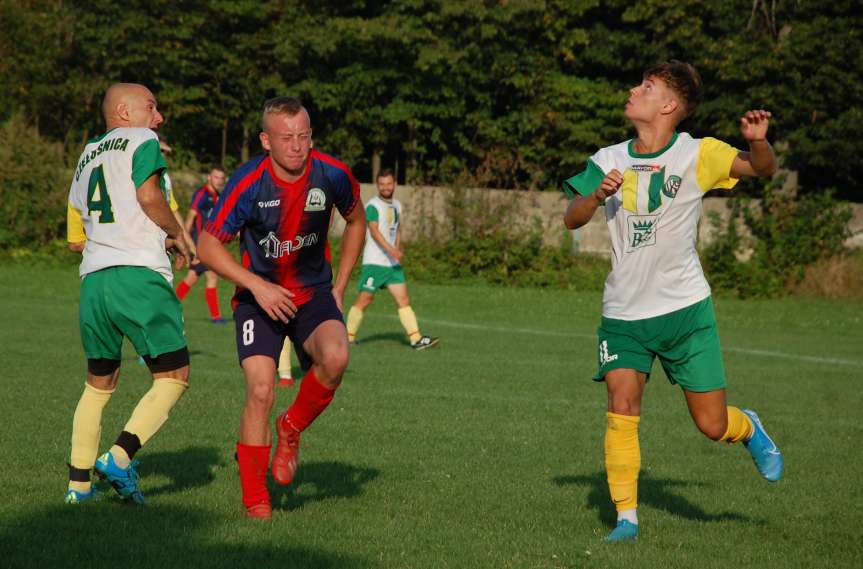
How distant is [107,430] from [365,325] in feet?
33.6

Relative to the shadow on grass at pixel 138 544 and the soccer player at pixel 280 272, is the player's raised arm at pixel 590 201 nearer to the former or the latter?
the soccer player at pixel 280 272

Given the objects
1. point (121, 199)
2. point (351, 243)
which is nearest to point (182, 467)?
point (351, 243)

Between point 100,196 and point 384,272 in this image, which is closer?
point 100,196

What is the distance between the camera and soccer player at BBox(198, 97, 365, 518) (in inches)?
235

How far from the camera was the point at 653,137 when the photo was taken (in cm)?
596

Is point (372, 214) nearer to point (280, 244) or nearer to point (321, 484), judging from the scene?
point (321, 484)

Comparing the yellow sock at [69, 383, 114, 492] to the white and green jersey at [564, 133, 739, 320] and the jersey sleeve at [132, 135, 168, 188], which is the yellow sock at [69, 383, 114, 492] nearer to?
the jersey sleeve at [132, 135, 168, 188]

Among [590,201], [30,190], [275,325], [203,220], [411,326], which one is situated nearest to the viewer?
[590,201]

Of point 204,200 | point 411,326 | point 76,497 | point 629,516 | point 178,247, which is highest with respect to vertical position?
point 204,200

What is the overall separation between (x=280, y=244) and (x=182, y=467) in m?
2.02

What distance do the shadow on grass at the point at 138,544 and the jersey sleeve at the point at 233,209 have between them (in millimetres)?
1530

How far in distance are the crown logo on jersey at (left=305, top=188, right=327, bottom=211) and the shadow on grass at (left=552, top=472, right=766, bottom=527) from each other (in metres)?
2.35

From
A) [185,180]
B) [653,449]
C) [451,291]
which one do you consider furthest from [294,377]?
[185,180]

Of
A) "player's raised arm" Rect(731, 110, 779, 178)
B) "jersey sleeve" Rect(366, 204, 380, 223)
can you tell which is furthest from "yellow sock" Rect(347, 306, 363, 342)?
"player's raised arm" Rect(731, 110, 779, 178)
